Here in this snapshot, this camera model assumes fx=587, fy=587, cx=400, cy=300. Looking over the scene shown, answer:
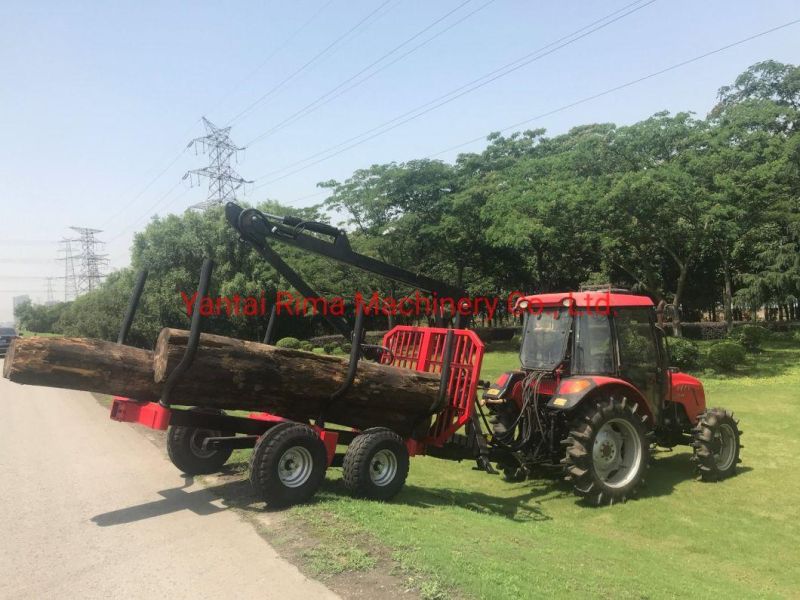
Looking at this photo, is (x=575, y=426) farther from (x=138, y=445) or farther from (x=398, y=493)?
(x=138, y=445)

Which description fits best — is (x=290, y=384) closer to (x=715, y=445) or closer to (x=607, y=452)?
(x=607, y=452)

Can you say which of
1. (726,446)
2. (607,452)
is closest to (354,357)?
(607,452)

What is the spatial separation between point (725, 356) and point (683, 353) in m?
1.32

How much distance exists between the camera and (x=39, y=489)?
241 inches

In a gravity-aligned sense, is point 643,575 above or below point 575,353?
below

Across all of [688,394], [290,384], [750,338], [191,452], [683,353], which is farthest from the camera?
[750,338]

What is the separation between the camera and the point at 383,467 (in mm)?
5992

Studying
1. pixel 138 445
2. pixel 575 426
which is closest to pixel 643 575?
pixel 575 426

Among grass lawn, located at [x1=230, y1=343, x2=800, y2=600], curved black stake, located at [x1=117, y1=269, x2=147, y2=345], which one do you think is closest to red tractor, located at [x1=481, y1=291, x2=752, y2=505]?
grass lawn, located at [x1=230, y1=343, x2=800, y2=600]

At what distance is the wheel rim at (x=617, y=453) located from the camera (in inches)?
272

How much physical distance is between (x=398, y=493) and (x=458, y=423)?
3.37 ft

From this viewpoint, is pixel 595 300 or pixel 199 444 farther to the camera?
pixel 595 300

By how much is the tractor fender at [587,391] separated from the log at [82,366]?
424 centimetres

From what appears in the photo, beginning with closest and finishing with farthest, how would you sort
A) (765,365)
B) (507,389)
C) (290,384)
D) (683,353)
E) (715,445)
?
(290,384)
(715,445)
(507,389)
(683,353)
(765,365)
